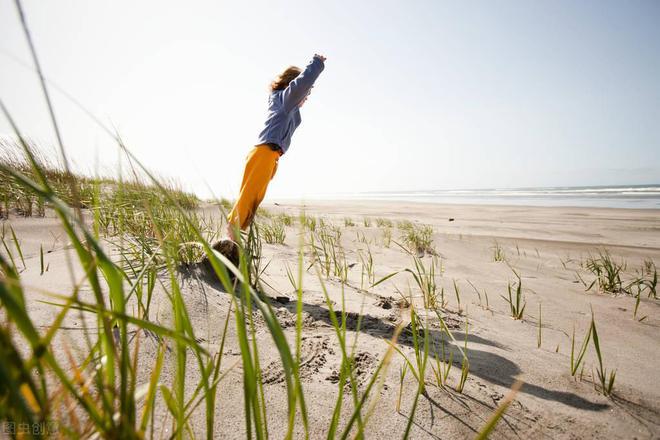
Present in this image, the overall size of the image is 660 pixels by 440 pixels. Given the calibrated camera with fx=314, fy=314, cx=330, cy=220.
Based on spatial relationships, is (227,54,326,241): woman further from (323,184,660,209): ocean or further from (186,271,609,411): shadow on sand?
(323,184,660,209): ocean

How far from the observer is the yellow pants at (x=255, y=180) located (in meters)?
2.41

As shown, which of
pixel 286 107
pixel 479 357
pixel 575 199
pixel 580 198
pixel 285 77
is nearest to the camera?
pixel 479 357

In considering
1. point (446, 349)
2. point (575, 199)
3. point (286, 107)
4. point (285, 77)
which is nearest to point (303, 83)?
point (286, 107)

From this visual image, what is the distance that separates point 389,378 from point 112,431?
0.83m

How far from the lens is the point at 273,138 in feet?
8.57

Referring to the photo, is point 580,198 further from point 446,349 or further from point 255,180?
point 446,349

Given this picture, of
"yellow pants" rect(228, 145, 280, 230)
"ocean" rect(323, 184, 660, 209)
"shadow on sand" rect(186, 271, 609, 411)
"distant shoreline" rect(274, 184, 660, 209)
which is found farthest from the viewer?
"ocean" rect(323, 184, 660, 209)

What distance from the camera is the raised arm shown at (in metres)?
2.48

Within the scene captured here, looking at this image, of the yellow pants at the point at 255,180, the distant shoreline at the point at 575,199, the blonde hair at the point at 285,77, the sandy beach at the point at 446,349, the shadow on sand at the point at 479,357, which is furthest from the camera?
the distant shoreline at the point at 575,199

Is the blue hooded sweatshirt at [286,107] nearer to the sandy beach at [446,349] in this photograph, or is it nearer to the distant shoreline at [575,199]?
the sandy beach at [446,349]

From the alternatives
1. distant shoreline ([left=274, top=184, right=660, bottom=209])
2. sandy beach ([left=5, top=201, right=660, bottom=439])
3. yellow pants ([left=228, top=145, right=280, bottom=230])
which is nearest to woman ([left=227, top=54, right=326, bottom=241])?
yellow pants ([left=228, top=145, right=280, bottom=230])

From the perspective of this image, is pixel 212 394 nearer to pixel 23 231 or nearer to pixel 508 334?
pixel 508 334

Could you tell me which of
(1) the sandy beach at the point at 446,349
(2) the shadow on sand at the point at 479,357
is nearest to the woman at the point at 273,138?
(1) the sandy beach at the point at 446,349

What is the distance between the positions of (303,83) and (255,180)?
0.86 meters
